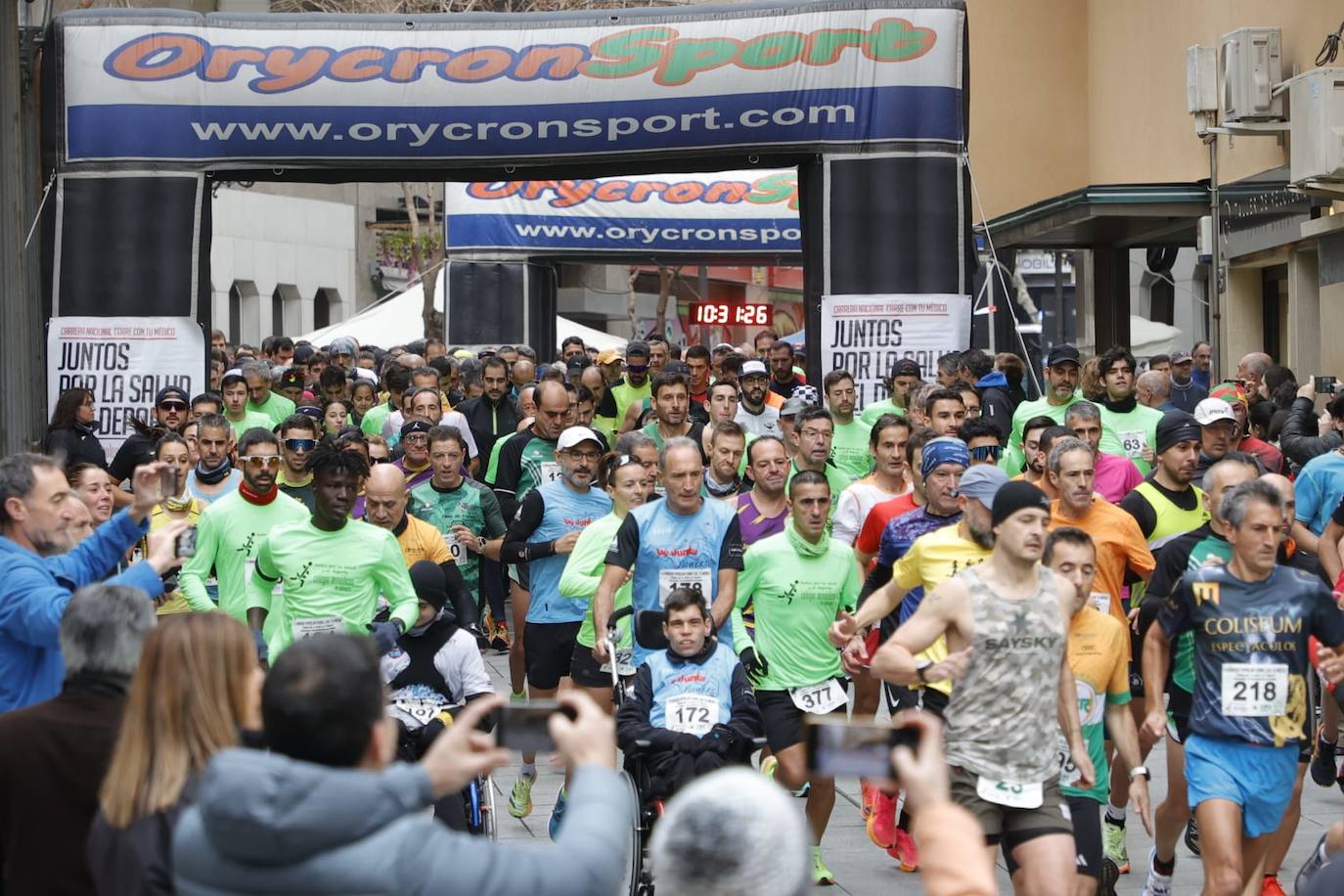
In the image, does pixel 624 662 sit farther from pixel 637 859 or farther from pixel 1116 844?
pixel 1116 844

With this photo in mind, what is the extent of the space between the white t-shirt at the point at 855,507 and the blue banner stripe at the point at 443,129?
16.2 ft

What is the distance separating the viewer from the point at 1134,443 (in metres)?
11.4

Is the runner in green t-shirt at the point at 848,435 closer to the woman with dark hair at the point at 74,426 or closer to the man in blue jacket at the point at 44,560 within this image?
the woman with dark hair at the point at 74,426

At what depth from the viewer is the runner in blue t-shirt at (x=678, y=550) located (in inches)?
332

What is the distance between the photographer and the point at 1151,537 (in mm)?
8914

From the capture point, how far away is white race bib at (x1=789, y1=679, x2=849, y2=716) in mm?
8336

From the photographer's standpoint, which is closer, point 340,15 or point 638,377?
point 340,15

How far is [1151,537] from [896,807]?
1696mm

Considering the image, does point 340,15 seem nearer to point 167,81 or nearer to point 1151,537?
point 167,81

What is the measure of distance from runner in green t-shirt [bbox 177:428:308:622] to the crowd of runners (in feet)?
0.06

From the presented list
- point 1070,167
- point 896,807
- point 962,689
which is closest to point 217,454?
point 896,807

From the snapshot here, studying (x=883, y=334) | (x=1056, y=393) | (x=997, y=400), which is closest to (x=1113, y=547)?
(x=1056, y=393)

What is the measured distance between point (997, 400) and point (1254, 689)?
6.76 metres

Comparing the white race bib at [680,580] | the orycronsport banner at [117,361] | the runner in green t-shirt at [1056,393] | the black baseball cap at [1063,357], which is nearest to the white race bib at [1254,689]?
the white race bib at [680,580]
